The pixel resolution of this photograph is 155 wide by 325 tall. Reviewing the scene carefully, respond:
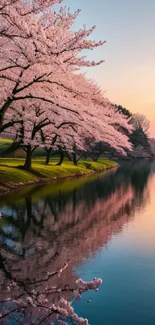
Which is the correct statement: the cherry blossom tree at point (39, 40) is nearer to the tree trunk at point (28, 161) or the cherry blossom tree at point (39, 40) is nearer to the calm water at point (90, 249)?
the calm water at point (90, 249)

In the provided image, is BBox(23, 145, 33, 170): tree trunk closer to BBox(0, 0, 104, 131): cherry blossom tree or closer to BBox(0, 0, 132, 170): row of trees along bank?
BBox(0, 0, 132, 170): row of trees along bank

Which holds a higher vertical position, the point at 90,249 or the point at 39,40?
the point at 39,40

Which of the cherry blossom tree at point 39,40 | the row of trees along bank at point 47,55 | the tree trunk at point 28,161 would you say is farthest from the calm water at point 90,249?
the tree trunk at point 28,161

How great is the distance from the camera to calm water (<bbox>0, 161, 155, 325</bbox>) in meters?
12.2

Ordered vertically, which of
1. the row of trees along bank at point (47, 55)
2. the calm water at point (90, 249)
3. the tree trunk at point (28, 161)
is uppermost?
the row of trees along bank at point (47, 55)

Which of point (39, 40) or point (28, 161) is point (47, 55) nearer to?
point (39, 40)

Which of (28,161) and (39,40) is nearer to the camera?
(39,40)

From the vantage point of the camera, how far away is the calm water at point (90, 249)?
12250mm

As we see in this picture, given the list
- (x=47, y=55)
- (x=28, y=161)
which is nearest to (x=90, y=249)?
(x=47, y=55)

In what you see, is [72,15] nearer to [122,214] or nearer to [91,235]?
[91,235]

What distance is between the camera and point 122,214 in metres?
28.2

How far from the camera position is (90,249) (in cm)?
1820

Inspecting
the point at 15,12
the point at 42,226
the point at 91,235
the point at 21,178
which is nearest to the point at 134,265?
the point at 91,235

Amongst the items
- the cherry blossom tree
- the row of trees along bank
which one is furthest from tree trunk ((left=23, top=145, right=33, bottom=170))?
the cherry blossom tree
